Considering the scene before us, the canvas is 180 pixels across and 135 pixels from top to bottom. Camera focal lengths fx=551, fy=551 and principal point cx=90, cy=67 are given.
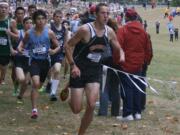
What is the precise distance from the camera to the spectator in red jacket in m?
9.48

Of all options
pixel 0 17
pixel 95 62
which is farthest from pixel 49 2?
pixel 95 62

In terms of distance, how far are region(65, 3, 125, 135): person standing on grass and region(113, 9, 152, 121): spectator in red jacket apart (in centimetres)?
149

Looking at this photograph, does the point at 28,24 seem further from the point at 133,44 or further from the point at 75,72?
the point at 75,72

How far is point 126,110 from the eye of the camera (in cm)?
984

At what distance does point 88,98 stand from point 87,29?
3.14ft

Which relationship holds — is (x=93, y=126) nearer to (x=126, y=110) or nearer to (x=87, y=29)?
(x=126, y=110)

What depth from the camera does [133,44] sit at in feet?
31.2

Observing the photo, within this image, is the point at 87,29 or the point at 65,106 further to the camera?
the point at 65,106

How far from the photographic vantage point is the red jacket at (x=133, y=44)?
948cm

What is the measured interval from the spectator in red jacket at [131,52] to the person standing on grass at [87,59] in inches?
58.8

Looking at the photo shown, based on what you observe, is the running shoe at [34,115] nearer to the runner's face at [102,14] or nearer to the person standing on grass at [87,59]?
the person standing on grass at [87,59]

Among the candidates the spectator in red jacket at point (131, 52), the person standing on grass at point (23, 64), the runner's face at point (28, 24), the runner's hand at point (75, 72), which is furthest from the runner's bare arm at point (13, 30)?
the runner's hand at point (75, 72)

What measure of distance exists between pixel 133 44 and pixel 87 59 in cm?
187

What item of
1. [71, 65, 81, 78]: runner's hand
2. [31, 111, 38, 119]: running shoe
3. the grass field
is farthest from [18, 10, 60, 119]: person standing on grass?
[71, 65, 81, 78]: runner's hand
